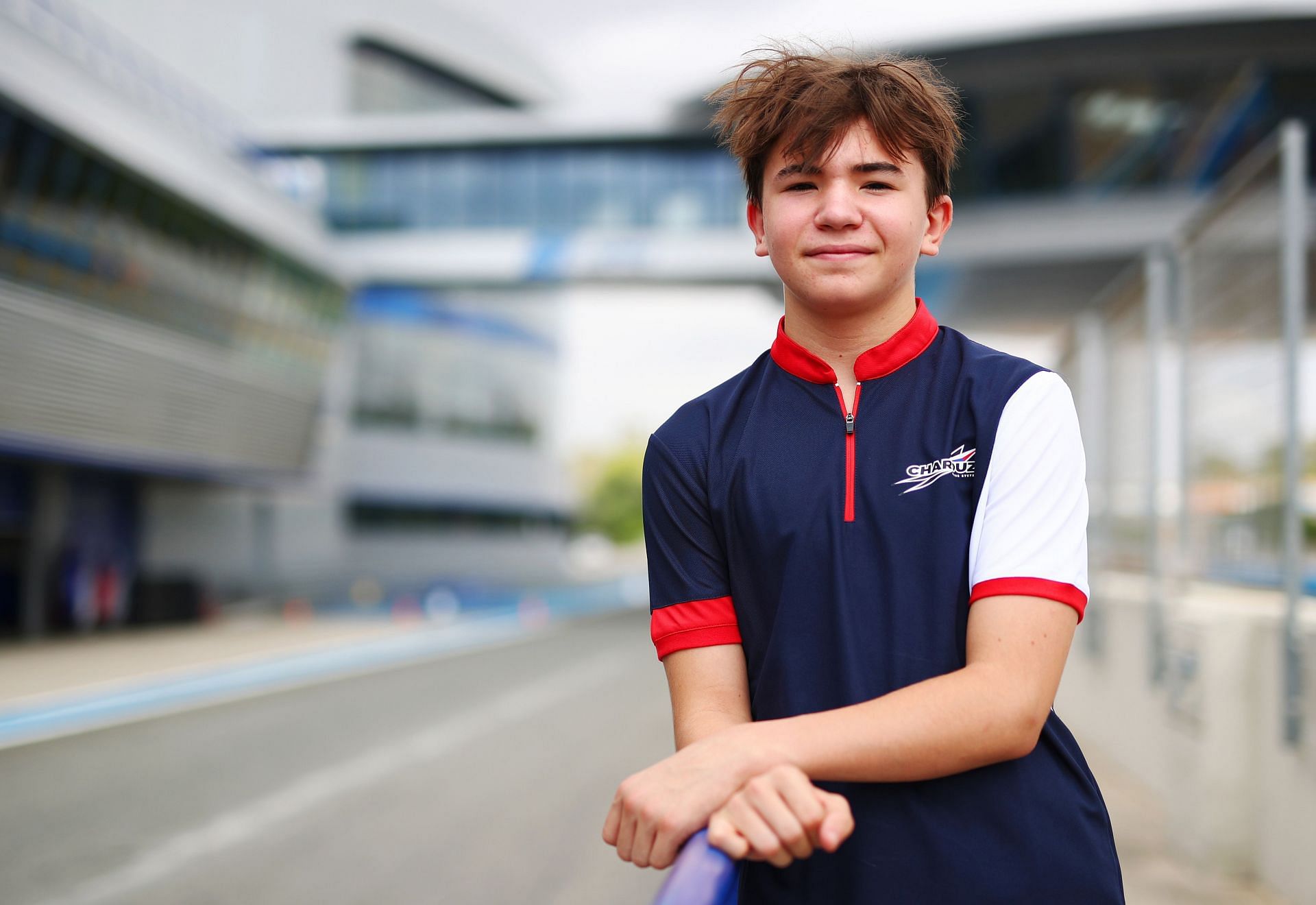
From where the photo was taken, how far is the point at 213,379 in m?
22.8

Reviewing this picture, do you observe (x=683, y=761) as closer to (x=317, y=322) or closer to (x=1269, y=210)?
(x=1269, y=210)

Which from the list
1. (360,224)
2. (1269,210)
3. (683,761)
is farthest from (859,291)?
(360,224)

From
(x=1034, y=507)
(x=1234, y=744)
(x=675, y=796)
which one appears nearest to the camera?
(x=675, y=796)

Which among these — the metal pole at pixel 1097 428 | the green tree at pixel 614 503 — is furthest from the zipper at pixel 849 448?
the green tree at pixel 614 503

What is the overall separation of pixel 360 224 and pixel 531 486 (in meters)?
13.5

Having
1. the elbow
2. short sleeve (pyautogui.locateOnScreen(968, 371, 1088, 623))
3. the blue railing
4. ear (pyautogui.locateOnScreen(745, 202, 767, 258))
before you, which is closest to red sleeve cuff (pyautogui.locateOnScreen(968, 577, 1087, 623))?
short sleeve (pyautogui.locateOnScreen(968, 371, 1088, 623))

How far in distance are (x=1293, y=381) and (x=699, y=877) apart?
4249 mm

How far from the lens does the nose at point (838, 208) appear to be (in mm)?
1490

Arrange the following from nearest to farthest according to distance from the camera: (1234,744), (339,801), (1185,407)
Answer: (1234,744) → (1185,407) → (339,801)

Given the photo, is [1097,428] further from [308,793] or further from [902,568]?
[902,568]

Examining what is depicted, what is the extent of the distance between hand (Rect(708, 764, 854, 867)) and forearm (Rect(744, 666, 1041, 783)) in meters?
0.07

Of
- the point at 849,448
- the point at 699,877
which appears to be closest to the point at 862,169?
the point at 849,448

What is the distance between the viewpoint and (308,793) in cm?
761

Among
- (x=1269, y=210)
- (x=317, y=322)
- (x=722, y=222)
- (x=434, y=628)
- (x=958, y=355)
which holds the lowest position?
(x=434, y=628)
